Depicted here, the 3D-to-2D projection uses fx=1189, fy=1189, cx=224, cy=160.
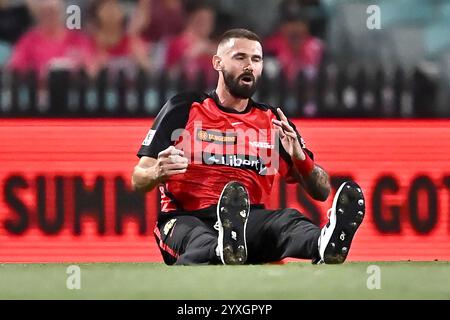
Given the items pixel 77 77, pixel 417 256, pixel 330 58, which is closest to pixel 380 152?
pixel 417 256

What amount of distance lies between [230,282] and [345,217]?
726mm

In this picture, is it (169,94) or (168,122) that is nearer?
(168,122)

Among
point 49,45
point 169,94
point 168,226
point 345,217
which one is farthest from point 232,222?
point 49,45

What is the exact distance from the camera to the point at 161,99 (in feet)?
31.0

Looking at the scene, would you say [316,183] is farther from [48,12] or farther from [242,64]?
[48,12]

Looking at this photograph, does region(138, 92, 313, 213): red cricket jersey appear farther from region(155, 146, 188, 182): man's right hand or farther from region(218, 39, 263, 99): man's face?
region(155, 146, 188, 182): man's right hand

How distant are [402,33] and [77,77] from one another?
10.2 feet

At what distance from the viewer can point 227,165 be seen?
7.13m

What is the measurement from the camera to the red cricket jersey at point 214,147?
7.04 m

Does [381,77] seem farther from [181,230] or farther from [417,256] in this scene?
[181,230]

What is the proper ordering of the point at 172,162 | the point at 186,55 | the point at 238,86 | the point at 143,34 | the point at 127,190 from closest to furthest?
the point at 172,162, the point at 238,86, the point at 127,190, the point at 186,55, the point at 143,34

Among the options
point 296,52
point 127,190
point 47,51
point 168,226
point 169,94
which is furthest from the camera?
point 296,52

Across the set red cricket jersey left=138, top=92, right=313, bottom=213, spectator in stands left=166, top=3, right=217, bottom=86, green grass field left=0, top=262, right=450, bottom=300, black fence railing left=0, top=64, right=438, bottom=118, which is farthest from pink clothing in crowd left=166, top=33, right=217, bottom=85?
green grass field left=0, top=262, right=450, bottom=300

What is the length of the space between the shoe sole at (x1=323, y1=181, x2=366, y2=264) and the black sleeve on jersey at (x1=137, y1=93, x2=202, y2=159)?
3.94 feet
